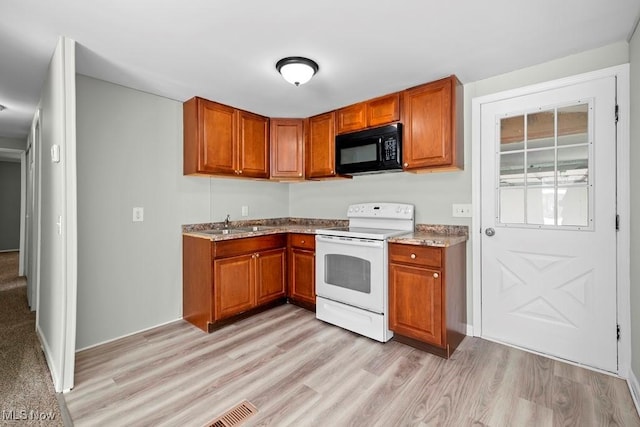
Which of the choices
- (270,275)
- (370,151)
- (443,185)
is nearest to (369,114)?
(370,151)

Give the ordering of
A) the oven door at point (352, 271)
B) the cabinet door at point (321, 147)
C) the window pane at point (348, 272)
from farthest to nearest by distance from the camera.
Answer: the cabinet door at point (321, 147)
the window pane at point (348, 272)
the oven door at point (352, 271)

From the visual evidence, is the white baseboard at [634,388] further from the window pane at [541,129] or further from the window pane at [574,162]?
the window pane at [541,129]

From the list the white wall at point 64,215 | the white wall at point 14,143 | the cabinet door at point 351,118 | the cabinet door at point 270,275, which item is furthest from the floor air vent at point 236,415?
the white wall at point 14,143

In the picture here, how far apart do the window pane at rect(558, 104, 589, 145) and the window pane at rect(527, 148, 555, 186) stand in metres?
0.12

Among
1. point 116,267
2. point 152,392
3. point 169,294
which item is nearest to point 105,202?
point 116,267

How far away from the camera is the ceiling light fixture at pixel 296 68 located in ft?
6.85

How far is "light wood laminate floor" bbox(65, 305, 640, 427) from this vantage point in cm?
161

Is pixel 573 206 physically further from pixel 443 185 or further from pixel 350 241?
pixel 350 241

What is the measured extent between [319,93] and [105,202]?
208 centimetres

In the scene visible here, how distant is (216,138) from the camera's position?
2934mm

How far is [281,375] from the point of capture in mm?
2004

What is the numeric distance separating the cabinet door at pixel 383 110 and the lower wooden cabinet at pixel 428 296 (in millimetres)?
1181

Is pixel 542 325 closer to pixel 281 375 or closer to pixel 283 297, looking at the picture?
pixel 281 375

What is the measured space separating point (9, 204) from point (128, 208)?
6.90 m
